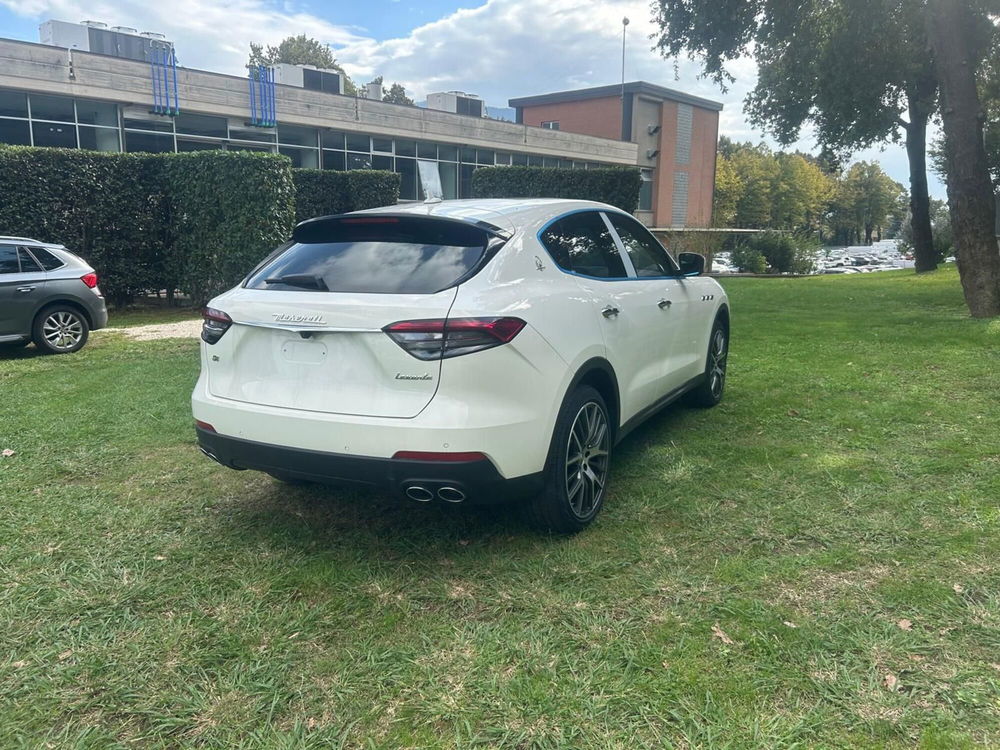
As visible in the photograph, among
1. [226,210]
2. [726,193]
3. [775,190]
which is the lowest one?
[226,210]

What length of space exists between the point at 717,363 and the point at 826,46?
11507 mm

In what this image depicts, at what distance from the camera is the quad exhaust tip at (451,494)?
3.28 meters

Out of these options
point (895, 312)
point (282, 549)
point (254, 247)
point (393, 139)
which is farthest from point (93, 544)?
point (393, 139)

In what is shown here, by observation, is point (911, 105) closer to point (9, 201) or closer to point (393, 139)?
point (393, 139)

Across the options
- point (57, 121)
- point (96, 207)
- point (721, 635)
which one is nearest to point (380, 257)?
point (721, 635)

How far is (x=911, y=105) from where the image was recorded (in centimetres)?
2259

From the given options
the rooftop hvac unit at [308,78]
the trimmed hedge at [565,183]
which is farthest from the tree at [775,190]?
the trimmed hedge at [565,183]

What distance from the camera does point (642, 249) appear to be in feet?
17.4

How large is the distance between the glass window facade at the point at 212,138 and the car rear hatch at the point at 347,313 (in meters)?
16.4

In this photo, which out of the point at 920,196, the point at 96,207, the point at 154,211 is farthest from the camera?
the point at 920,196

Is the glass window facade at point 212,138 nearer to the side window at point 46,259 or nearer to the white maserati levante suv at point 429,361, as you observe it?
→ the side window at point 46,259

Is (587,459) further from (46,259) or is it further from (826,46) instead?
(826,46)

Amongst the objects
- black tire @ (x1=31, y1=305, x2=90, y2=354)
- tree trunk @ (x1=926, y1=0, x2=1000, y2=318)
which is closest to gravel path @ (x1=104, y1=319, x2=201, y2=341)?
black tire @ (x1=31, y1=305, x2=90, y2=354)

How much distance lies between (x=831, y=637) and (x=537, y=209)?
254 cm
